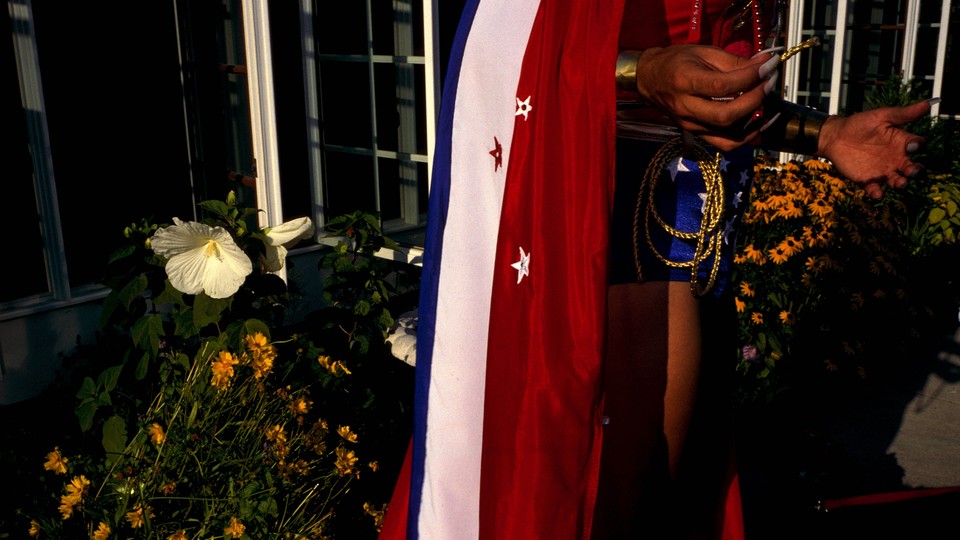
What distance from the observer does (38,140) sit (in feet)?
11.0

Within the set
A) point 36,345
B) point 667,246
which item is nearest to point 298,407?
point 667,246

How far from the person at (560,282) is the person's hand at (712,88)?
11mm

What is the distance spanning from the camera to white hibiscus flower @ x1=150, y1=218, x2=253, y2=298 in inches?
89.2

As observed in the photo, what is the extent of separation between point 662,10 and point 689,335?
0.54 metres

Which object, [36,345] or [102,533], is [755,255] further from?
[36,345]

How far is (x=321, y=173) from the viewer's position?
383 centimetres

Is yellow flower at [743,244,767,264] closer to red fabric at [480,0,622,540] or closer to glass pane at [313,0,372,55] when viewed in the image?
red fabric at [480,0,622,540]

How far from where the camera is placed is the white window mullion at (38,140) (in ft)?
10.7

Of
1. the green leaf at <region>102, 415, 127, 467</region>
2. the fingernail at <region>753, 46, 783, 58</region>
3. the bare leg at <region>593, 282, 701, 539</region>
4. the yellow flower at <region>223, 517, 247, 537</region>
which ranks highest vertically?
the fingernail at <region>753, 46, 783, 58</region>

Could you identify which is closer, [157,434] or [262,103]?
[157,434]

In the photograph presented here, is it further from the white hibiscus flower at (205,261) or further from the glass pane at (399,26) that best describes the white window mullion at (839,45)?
the white hibiscus flower at (205,261)

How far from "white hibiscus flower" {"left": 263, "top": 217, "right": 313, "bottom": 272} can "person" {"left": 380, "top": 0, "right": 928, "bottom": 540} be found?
0.95 m

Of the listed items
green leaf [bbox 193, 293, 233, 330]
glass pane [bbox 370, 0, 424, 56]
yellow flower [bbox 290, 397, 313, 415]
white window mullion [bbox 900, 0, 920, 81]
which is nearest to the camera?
yellow flower [bbox 290, 397, 313, 415]

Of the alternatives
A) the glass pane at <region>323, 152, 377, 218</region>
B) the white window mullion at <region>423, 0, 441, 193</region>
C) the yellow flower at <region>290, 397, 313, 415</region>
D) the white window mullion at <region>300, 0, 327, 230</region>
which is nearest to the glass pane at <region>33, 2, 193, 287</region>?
the glass pane at <region>323, 152, 377, 218</region>
